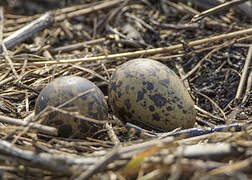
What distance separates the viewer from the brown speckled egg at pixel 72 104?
8.75 ft

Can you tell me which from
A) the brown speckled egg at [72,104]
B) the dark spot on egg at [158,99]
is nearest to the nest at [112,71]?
the brown speckled egg at [72,104]

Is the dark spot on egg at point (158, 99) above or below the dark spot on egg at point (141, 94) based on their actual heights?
below

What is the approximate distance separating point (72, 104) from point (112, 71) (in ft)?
3.65

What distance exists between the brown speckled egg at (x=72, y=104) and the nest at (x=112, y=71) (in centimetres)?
9

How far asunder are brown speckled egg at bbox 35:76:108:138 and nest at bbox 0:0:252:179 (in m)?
0.09

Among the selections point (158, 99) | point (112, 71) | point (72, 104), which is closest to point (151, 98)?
point (158, 99)

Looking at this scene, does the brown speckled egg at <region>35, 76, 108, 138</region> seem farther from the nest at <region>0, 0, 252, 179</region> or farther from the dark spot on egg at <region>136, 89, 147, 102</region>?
the dark spot on egg at <region>136, 89, 147, 102</region>

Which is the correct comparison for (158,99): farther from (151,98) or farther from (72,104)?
(72,104)

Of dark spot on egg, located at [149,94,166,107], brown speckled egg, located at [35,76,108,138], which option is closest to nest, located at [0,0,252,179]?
brown speckled egg, located at [35,76,108,138]

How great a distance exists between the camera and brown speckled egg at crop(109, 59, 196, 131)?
113 inches

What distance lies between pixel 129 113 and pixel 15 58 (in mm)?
1464

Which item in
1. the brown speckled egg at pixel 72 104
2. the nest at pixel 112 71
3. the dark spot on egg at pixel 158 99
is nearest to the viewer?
the nest at pixel 112 71

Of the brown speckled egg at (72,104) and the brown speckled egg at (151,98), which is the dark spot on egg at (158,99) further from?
the brown speckled egg at (72,104)

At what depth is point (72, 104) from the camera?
105 inches
